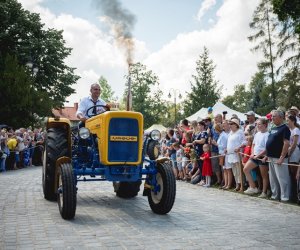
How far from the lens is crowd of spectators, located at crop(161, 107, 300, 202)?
863 centimetres

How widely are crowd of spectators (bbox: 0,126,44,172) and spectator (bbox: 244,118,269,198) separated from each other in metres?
12.1

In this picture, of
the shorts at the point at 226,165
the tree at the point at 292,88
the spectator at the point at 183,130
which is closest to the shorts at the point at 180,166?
the spectator at the point at 183,130

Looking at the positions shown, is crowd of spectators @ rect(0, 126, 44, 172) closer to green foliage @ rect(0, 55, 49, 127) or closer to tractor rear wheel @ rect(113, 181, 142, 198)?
green foliage @ rect(0, 55, 49, 127)

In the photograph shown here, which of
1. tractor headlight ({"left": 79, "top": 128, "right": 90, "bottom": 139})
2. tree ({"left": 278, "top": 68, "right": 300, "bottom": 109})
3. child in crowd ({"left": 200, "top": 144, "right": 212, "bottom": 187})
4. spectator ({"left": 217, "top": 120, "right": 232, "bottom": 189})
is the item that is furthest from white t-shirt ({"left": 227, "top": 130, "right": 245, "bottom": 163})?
tree ({"left": 278, "top": 68, "right": 300, "bottom": 109})

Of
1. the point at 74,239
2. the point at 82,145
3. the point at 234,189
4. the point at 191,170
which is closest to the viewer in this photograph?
the point at 74,239

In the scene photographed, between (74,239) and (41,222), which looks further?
(41,222)

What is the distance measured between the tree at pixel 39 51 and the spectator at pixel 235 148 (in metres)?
21.9

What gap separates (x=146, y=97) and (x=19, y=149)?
5256 cm

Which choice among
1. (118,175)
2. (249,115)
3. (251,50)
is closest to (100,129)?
(118,175)

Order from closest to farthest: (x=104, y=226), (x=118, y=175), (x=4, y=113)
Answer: (x=104, y=226), (x=118, y=175), (x=4, y=113)

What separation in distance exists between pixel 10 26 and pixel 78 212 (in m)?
30.7

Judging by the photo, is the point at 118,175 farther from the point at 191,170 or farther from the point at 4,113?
the point at 4,113

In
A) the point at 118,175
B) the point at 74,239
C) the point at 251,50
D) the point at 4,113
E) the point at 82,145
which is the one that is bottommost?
the point at 74,239

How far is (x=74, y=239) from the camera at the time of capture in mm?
5012
